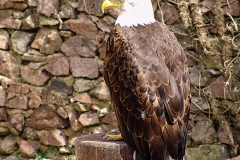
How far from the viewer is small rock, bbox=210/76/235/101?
498 centimetres

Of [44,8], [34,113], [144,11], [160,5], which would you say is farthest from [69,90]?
[144,11]

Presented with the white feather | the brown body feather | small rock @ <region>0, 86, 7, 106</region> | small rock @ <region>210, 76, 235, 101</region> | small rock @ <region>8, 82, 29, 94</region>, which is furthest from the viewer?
small rock @ <region>0, 86, 7, 106</region>

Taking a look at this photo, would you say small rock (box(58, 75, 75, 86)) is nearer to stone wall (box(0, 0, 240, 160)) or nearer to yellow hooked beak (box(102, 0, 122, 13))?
stone wall (box(0, 0, 240, 160))

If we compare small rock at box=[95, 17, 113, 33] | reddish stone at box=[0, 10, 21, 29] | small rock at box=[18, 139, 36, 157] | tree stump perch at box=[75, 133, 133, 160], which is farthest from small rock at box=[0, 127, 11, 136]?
tree stump perch at box=[75, 133, 133, 160]

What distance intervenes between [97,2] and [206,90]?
4.89 feet

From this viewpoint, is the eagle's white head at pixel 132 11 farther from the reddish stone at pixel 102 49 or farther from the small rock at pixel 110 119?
the small rock at pixel 110 119

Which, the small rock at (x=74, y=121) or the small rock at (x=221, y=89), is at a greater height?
the small rock at (x=221, y=89)

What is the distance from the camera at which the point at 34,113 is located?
5.69 m

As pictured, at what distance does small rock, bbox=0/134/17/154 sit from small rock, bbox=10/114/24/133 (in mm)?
169

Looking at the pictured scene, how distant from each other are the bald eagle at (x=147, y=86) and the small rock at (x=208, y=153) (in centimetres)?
204

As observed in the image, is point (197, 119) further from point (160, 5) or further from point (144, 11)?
point (144, 11)

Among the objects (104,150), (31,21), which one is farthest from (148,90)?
(31,21)

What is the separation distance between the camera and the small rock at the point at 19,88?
5695mm

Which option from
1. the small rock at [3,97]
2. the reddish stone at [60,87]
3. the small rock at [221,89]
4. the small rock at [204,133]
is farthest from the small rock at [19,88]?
the small rock at [221,89]
